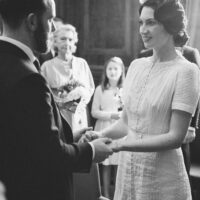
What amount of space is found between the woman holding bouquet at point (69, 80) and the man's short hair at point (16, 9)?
9.15ft

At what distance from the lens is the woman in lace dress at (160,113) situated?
2373 mm

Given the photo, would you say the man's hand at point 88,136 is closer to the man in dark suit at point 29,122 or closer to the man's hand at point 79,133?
the man's hand at point 79,133

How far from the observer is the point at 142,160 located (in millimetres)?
2523

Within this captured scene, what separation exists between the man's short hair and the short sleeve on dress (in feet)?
2.94

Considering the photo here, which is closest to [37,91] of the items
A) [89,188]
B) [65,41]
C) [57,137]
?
[57,137]

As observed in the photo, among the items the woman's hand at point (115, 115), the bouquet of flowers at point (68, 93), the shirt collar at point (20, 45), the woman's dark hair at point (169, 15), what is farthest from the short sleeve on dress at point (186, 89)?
the woman's hand at point (115, 115)

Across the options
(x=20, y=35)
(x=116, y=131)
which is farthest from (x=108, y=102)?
(x=20, y=35)

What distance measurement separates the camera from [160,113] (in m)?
2.42

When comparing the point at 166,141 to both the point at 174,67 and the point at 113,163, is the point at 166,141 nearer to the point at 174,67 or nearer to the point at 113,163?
the point at 174,67

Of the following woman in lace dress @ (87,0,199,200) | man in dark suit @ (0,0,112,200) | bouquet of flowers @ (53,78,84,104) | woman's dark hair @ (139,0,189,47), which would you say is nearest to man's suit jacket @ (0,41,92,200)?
man in dark suit @ (0,0,112,200)

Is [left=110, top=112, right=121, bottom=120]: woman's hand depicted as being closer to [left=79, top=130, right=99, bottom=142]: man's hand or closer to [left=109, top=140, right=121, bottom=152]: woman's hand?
[left=79, top=130, right=99, bottom=142]: man's hand

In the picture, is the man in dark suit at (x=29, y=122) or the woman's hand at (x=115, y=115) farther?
the woman's hand at (x=115, y=115)

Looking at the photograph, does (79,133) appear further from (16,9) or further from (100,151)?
(16,9)

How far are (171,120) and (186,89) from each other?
0.19 m
